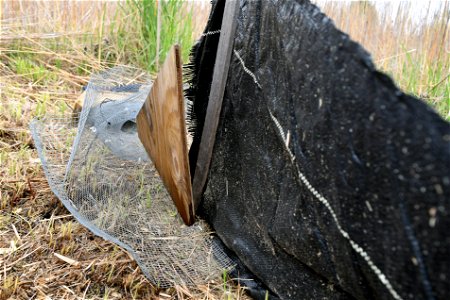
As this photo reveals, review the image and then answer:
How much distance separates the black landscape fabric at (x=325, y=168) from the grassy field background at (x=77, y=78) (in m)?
0.34

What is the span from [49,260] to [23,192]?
55 centimetres

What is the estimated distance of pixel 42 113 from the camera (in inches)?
124

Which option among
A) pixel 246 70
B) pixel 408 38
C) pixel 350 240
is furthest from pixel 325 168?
pixel 408 38

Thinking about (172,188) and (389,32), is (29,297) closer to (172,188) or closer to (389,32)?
(172,188)

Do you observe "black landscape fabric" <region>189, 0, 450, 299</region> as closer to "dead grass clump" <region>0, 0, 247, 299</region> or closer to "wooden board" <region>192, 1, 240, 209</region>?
"wooden board" <region>192, 1, 240, 209</region>

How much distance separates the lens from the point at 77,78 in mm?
3959

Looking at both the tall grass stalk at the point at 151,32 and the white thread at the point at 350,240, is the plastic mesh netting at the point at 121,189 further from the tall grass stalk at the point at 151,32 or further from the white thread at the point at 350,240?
the tall grass stalk at the point at 151,32

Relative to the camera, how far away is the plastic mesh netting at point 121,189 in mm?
1759

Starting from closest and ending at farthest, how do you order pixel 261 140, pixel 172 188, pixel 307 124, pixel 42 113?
pixel 307 124 < pixel 261 140 < pixel 172 188 < pixel 42 113

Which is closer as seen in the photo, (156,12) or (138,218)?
(138,218)

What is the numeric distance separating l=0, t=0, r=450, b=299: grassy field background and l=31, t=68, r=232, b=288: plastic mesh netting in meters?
0.07

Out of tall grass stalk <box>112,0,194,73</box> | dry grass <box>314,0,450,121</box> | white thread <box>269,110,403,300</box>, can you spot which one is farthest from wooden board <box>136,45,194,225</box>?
tall grass stalk <box>112,0,194,73</box>

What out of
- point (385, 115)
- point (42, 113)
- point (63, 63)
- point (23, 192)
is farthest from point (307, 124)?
point (63, 63)

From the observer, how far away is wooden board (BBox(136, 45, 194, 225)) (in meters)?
1.62
